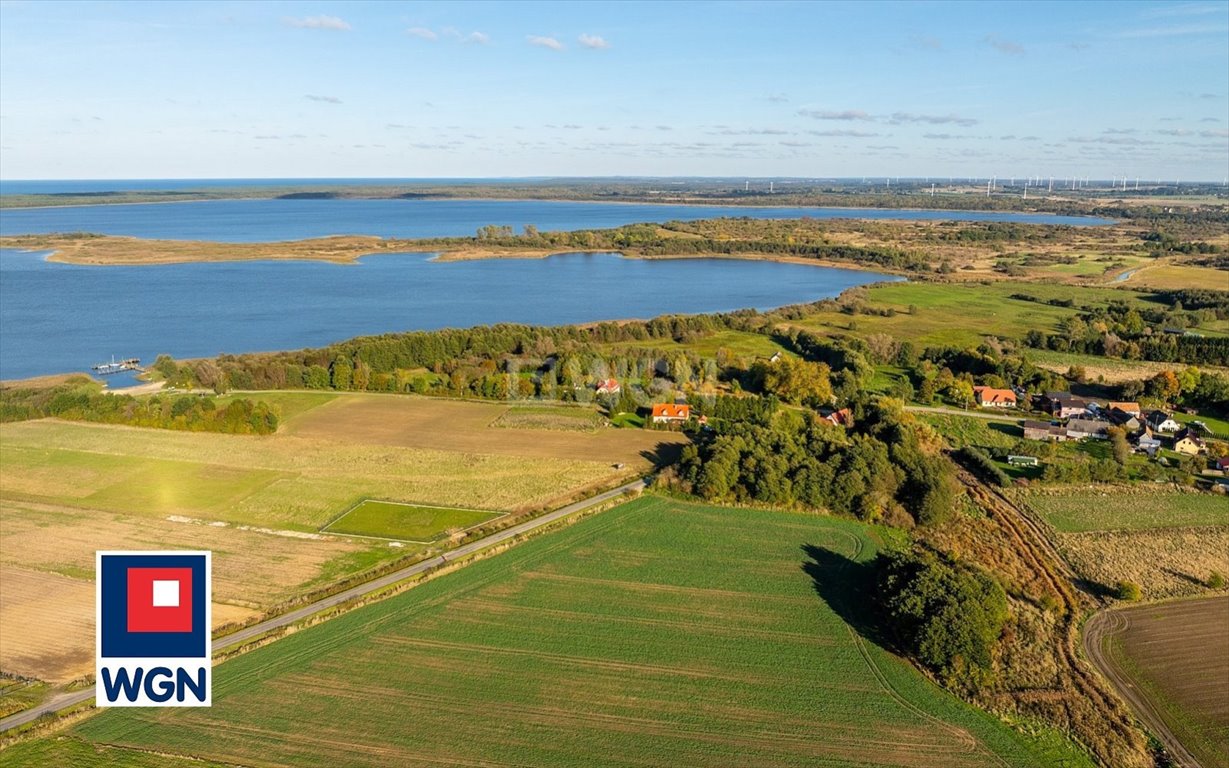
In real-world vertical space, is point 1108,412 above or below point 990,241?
below

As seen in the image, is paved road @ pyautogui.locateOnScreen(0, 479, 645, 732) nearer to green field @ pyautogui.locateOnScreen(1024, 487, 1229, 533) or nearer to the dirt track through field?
green field @ pyautogui.locateOnScreen(1024, 487, 1229, 533)

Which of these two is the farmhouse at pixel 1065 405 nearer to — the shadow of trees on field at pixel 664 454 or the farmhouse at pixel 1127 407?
the farmhouse at pixel 1127 407

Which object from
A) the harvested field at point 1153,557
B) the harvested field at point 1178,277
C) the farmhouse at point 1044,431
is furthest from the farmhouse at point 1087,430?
the harvested field at point 1178,277

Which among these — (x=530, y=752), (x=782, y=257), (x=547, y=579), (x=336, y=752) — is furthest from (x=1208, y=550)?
(x=782, y=257)

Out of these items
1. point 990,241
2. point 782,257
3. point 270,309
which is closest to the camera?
point 270,309

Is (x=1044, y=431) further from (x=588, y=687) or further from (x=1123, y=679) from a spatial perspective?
(x=588, y=687)

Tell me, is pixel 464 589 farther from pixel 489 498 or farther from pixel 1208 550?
pixel 1208 550

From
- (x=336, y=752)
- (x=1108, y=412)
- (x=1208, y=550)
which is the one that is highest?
(x=1108, y=412)

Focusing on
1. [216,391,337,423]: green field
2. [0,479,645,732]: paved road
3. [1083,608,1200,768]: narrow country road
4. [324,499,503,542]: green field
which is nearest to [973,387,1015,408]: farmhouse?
[1083,608,1200,768]: narrow country road
